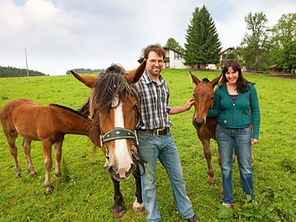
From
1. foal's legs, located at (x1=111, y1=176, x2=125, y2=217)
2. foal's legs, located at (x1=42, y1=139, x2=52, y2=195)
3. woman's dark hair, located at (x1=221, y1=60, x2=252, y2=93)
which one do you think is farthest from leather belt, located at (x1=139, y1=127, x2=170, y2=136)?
foal's legs, located at (x1=42, y1=139, x2=52, y2=195)

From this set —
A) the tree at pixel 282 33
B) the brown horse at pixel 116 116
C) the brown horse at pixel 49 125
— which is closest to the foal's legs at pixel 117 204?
the brown horse at pixel 49 125

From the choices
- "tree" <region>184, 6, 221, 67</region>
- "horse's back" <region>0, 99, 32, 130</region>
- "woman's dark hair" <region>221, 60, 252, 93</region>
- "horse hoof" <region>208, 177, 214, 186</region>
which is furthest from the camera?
"tree" <region>184, 6, 221, 67</region>

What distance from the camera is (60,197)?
4.70 metres

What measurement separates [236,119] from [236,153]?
1.88ft

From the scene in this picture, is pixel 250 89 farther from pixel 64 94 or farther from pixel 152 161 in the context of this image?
pixel 64 94

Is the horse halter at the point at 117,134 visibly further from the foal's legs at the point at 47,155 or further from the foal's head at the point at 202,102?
the foal's legs at the point at 47,155

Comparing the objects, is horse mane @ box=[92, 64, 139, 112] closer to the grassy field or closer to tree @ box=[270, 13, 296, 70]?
the grassy field

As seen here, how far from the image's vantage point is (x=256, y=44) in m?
49.2

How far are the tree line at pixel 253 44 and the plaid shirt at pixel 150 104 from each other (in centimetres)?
3796

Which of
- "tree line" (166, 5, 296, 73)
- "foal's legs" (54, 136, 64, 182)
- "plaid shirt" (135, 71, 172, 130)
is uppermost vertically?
"tree line" (166, 5, 296, 73)

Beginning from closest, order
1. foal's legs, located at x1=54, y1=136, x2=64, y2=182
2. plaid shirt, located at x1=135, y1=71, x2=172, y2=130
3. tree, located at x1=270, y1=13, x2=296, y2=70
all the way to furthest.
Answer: plaid shirt, located at x1=135, y1=71, x2=172, y2=130, foal's legs, located at x1=54, y1=136, x2=64, y2=182, tree, located at x1=270, y1=13, x2=296, y2=70

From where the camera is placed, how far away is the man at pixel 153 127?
10.1 ft

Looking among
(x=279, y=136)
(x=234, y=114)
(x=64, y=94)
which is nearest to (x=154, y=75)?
(x=234, y=114)

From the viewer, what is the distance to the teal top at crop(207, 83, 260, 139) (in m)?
3.62
